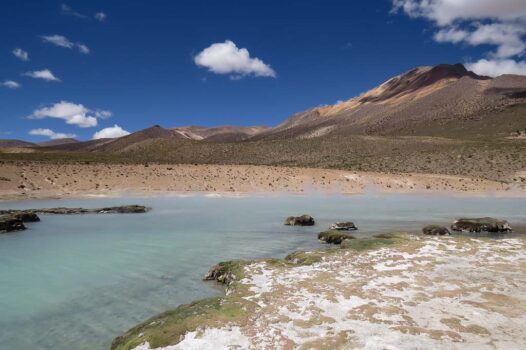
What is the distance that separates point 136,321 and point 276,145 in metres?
92.5

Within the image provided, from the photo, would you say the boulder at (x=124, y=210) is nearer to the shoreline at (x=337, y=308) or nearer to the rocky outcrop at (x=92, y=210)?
the rocky outcrop at (x=92, y=210)

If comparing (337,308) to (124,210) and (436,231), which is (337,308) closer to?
(436,231)

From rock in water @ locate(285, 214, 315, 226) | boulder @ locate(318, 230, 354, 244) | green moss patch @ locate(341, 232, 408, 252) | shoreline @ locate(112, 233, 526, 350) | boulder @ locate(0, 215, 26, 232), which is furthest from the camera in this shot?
rock in water @ locate(285, 214, 315, 226)

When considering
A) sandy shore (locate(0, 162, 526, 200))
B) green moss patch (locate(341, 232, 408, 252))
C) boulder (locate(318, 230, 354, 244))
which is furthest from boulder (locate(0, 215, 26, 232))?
sandy shore (locate(0, 162, 526, 200))

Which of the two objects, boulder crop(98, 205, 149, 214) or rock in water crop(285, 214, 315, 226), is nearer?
rock in water crop(285, 214, 315, 226)

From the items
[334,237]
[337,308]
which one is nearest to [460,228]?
[334,237]

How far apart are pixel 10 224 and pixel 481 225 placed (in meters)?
26.6

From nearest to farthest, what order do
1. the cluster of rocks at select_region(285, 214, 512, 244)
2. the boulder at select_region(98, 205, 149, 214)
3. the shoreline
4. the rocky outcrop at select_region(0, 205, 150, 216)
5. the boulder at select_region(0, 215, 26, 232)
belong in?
1. the shoreline
2. the cluster of rocks at select_region(285, 214, 512, 244)
3. the boulder at select_region(0, 215, 26, 232)
4. the rocky outcrop at select_region(0, 205, 150, 216)
5. the boulder at select_region(98, 205, 149, 214)

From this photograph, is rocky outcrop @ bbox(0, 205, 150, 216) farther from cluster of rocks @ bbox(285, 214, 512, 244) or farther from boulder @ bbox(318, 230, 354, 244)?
boulder @ bbox(318, 230, 354, 244)

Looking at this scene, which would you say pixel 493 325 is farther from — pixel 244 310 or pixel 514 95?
pixel 514 95

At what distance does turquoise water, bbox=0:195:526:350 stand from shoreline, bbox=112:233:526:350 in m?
1.44

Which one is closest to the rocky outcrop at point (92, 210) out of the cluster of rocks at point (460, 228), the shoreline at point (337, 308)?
the cluster of rocks at point (460, 228)

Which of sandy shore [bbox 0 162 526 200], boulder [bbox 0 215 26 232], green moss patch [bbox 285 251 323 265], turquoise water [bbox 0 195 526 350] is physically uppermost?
sandy shore [bbox 0 162 526 200]

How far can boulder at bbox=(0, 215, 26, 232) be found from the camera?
2292cm
